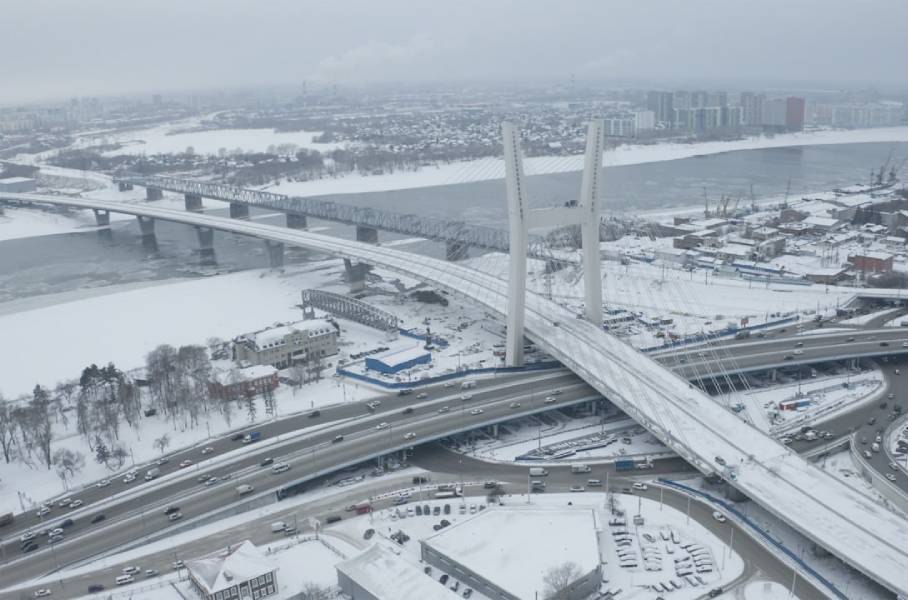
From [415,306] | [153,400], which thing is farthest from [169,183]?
[153,400]

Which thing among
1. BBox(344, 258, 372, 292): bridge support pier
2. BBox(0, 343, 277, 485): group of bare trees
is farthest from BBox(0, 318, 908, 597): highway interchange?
BBox(344, 258, 372, 292): bridge support pier

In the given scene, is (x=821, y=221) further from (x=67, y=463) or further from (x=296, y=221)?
(x=67, y=463)

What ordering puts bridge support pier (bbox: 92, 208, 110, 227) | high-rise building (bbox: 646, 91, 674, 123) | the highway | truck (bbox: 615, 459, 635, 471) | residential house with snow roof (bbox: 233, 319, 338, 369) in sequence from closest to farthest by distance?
the highway < truck (bbox: 615, 459, 635, 471) < residential house with snow roof (bbox: 233, 319, 338, 369) < bridge support pier (bbox: 92, 208, 110, 227) < high-rise building (bbox: 646, 91, 674, 123)

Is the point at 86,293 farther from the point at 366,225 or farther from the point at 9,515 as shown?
the point at 9,515

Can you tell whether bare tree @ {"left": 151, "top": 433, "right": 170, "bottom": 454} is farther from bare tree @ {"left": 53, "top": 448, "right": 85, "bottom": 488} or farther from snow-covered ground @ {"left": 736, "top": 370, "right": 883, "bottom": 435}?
snow-covered ground @ {"left": 736, "top": 370, "right": 883, "bottom": 435}

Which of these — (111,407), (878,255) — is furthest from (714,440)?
(878,255)

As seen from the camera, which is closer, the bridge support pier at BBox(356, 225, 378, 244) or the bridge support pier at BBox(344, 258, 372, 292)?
the bridge support pier at BBox(344, 258, 372, 292)
